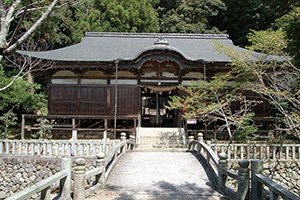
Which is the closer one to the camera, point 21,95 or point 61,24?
point 21,95

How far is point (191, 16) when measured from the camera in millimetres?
28047

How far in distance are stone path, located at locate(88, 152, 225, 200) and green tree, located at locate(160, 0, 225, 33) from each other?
19056 millimetres

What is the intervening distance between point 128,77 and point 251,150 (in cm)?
750

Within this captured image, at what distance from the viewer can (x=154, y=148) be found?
1220 centimetres

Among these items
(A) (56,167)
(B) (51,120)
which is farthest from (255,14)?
(A) (56,167)

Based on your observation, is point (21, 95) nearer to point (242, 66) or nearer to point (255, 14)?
point (242, 66)

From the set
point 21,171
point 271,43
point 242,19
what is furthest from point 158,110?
point 242,19

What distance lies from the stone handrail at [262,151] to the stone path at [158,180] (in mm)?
1176

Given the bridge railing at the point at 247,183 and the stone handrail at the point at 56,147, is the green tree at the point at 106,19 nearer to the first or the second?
the stone handrail at the point at 56,147

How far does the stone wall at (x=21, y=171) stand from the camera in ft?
31.8

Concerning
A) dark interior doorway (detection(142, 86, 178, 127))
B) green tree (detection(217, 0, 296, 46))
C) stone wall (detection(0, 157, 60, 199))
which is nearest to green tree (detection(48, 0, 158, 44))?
dark interior doorway (detection(142, 86, 178, 127))

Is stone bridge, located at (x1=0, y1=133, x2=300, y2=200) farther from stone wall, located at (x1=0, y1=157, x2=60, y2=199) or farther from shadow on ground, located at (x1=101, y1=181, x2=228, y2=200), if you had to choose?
stone wall, located at (x1=0, y1=157, x2=60, y2=199)

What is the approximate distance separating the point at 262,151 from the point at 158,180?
4.31m

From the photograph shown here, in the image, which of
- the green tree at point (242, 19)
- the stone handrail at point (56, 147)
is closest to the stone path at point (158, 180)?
the stone handrail at point (56, 147)
